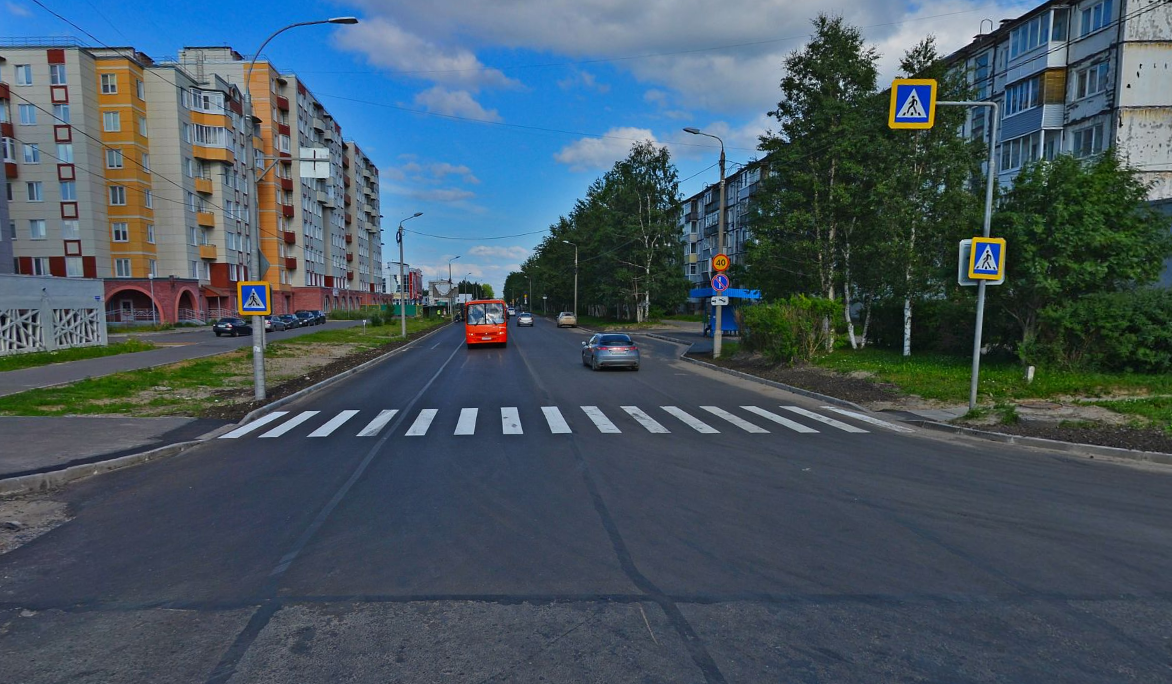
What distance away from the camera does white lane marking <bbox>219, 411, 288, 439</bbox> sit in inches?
444

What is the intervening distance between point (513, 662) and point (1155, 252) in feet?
59.6

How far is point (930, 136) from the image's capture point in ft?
72.7

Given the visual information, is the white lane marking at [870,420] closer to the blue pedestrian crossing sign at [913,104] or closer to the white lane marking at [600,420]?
the white lane marking at [600,420]

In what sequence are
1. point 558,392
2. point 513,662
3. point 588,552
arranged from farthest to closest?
point 558,392 < point 588,552 < point 513,662

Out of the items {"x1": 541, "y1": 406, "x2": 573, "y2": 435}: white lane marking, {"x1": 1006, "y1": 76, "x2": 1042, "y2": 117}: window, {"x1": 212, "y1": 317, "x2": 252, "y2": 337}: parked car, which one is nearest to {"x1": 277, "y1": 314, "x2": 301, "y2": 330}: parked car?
{"x1": 212, "y1": 317, "x2": 252, "y2": 337}: parked car

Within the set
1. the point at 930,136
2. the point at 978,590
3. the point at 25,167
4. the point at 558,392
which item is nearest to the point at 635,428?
the point at 558,392

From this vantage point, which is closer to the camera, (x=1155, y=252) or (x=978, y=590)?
(x=978, y=590)

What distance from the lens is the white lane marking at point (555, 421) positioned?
11.2 metres

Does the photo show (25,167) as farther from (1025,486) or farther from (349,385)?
(1025,486)

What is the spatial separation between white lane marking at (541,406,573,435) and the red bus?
1943cm

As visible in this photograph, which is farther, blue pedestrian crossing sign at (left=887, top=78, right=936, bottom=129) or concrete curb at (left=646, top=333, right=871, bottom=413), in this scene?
concrete curb at (left=646, top=333, right=871, bottom=413)

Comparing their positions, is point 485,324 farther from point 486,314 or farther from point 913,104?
point 913,104

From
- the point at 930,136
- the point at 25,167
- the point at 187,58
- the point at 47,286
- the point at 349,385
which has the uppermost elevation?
the point at 187,58

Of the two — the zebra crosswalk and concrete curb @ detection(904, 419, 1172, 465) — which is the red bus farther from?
concrete curb @ detection(904, 419, 1172, 465)
